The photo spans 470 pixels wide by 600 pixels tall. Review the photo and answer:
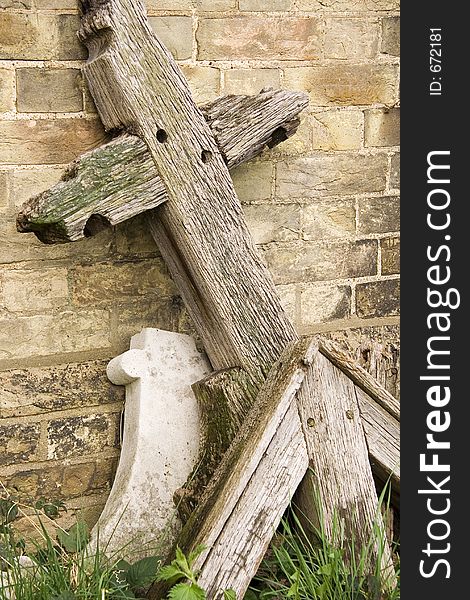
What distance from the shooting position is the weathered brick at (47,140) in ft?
8.30

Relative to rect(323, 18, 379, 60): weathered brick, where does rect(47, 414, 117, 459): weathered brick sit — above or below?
below

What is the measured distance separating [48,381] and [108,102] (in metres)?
0.81

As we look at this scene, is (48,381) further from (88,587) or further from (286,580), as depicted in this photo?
(286,580)

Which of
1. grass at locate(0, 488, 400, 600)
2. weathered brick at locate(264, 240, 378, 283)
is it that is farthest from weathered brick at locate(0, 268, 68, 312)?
weathered brick at locate(264, 240, 378, 283)

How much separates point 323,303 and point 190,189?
0.71 meters

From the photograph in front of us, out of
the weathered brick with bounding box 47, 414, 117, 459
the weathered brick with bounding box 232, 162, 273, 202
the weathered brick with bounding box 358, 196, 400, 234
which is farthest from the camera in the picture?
the weathered brick with bounding box 358, 196, 400, 234

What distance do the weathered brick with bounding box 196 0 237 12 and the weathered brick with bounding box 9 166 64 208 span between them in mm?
632

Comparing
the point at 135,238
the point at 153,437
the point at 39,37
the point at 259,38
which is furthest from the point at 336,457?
the point at 39,37

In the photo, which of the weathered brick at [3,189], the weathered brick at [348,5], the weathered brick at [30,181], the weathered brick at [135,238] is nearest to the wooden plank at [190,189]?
the weathered brick at [135,238]

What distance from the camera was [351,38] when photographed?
2.95m

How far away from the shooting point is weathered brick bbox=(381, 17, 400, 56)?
3.01 m

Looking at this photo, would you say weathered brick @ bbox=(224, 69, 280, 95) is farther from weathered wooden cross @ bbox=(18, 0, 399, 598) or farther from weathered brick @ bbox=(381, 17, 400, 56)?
weathered brick @ bbox=(381, 17, 400, 56)

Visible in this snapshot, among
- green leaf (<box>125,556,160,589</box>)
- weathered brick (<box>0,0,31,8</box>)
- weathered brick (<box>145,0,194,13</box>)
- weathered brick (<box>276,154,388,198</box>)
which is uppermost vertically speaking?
weathered brick (<box>145,0,194,13</box>)

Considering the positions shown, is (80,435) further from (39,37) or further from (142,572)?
(39,37)
